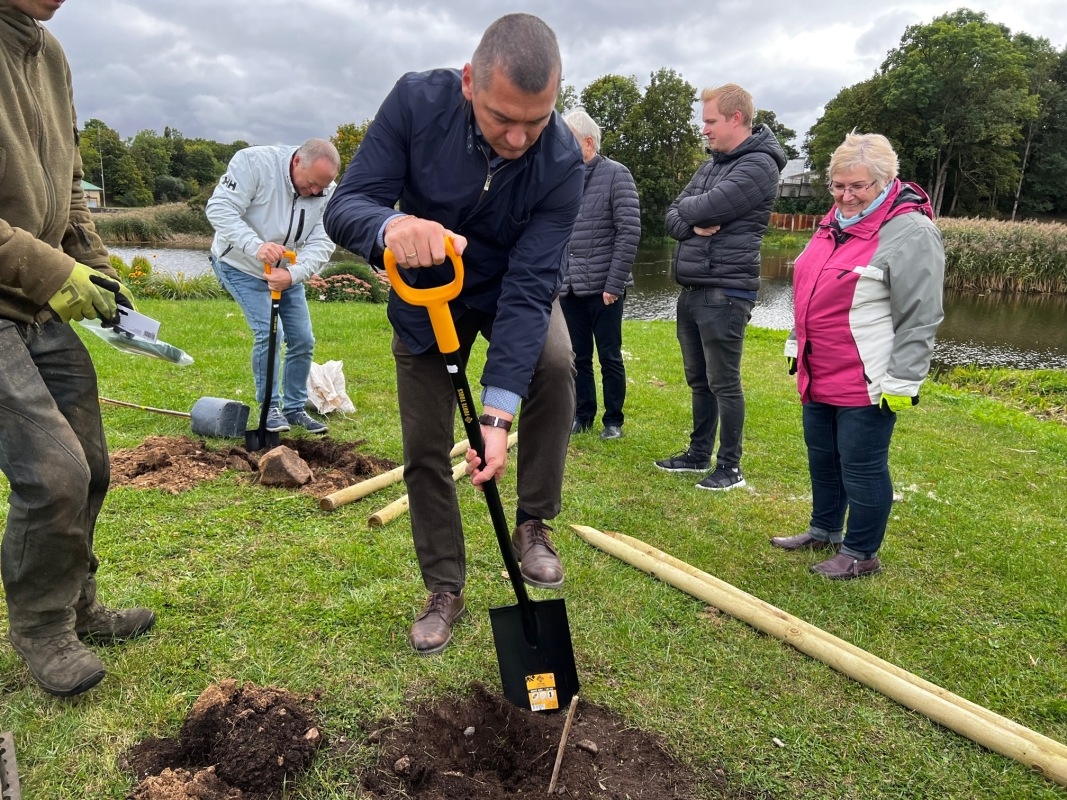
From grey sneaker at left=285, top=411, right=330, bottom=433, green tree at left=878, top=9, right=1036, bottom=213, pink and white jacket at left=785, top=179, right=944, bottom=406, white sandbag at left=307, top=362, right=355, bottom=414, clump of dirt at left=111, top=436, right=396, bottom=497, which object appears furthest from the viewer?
green tree at left=878, top=9, right=1036, bottom=213

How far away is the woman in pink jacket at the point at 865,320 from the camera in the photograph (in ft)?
11.0

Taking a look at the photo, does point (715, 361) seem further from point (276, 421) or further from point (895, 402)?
point (276, 421)

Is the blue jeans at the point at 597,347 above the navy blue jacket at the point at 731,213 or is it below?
below

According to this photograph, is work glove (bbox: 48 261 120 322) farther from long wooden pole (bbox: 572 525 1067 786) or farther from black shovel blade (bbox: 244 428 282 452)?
black shovel blade (bbox: 244 428 282 452)

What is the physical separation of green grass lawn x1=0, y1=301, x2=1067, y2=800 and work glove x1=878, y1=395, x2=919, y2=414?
3.16 feet

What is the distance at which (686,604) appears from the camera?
3367 mm

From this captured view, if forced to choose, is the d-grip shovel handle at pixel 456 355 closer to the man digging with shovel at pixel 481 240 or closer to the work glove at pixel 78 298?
the man digging with shovel at pixel 481 240

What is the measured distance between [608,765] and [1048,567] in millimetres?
3133

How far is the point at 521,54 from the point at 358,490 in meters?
3.04

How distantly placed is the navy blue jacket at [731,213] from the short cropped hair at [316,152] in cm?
258

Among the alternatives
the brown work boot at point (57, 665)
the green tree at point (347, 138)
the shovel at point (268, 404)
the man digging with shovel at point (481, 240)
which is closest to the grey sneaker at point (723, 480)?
the man digging with shovel at point (481, 240)

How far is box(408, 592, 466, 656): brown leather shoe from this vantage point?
9.22 ft

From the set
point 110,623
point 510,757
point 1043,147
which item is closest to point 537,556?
point 510,757

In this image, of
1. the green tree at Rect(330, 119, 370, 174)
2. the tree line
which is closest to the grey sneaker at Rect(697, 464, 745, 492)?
the green tree at Rect(330, 119, 370, 174)
